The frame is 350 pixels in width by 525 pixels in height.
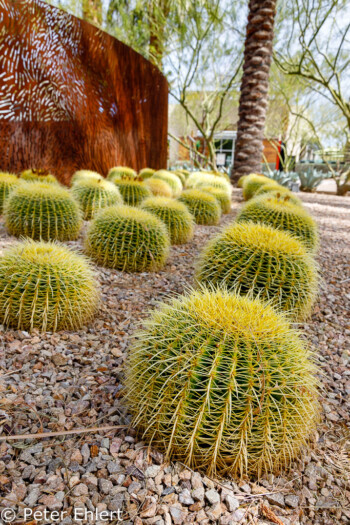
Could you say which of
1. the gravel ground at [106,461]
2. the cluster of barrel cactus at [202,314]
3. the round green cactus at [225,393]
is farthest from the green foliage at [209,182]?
the round green cactus at [225,393]

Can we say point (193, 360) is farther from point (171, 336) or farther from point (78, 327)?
point (78, 327)

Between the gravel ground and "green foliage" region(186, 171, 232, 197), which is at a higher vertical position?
"green foliage" region(186, 171, 232, 197)

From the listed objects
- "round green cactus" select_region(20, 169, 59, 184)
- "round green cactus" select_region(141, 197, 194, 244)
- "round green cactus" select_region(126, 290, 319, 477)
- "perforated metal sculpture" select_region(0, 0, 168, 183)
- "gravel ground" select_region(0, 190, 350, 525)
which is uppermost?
"perforated metal sculpture" select_region(0, 0, 168, 183)

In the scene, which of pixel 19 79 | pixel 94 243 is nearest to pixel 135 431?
pixel 94 243

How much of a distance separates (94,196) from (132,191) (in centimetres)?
78

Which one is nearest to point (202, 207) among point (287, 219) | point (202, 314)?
point (287, 219)

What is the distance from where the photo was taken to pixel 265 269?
2.58 meters

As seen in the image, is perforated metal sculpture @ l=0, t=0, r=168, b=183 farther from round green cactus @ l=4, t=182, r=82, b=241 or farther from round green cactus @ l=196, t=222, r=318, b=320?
round green cactus @ l=196, t=222, r=318, b=320

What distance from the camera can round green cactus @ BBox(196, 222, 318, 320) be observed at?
2.57 m

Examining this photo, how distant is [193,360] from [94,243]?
2.36m

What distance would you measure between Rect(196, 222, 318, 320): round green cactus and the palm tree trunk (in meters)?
7.65

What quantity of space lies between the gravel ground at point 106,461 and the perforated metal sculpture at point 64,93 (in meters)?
5.00

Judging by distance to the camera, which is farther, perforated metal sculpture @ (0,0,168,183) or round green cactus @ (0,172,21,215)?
perforated metal sculpture @ (0,0,168,183)

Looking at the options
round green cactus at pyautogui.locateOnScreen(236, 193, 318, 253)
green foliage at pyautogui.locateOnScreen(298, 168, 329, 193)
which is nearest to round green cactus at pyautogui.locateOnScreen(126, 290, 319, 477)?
round green cactus at pyautogui.locateOnScreen(236, 193, 318, 253)
